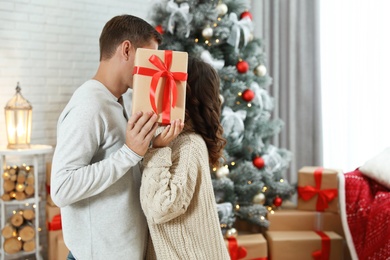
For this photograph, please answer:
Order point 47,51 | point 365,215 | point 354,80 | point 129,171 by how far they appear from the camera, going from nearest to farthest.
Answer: point 129,171, point 365,215, point 47,51, point 354,80

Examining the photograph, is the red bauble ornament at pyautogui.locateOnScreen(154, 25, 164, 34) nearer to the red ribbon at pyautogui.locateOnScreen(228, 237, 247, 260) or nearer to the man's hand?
the red ribbon at pyautogui.locateOnScreen(228, 237, 247, 260)

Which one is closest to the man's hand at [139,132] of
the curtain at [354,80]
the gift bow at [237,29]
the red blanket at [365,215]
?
the red blanket at [365,215]

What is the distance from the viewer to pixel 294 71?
166 inches

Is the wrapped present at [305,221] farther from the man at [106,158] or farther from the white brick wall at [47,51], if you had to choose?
the man at [106,158]

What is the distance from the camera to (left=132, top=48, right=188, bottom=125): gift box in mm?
1349

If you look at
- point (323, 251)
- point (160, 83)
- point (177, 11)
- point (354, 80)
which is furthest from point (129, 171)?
point (354, 80)

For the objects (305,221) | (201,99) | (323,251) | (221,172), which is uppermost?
(201,99)

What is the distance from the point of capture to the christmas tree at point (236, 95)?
10.1 feet

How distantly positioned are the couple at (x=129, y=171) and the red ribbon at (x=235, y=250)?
149 centimetres

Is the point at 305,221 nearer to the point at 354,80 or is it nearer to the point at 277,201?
the point at 277,201

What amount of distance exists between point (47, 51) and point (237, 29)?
4.56 feet

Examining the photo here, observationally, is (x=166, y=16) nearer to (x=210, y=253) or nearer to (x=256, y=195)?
(x=256, y=195)

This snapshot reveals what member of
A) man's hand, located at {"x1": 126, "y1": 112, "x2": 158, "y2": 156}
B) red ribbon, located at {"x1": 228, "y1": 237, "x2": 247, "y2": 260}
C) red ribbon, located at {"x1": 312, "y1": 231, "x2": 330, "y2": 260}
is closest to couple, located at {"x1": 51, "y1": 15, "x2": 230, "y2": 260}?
man's hand, located at {"x1": 126, "y1": 112, "x2": 158, "y2": 156}

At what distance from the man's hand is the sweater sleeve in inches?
3.1
